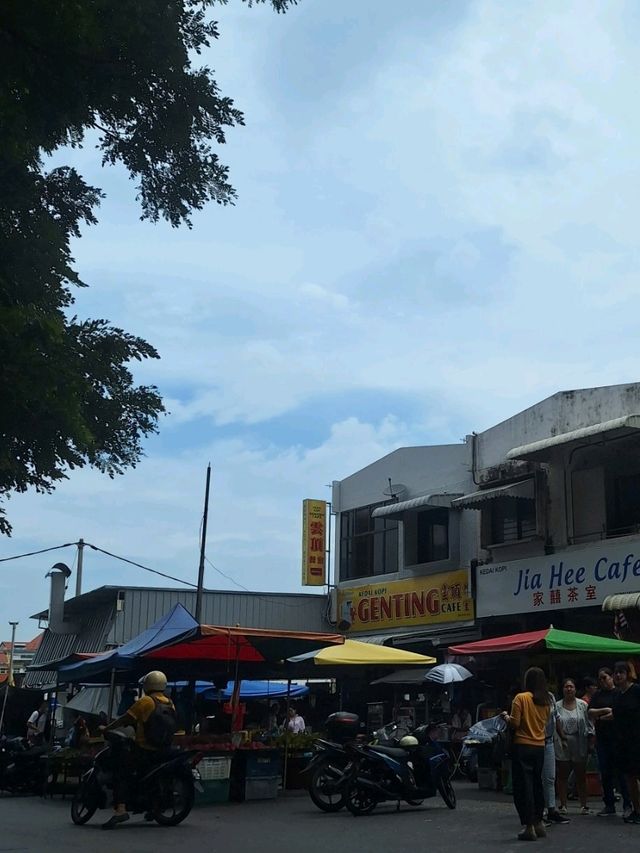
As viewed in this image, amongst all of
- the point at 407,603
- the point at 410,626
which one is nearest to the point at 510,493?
the point at 407,603

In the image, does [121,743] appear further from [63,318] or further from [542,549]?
[542,549]

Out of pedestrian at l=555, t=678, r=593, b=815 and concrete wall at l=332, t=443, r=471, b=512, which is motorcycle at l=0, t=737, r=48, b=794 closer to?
pedestrian at l=555, t=678, r=593, b=815

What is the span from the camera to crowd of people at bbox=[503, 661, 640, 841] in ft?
33.3

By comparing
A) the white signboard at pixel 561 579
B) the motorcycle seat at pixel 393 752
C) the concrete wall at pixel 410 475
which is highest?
the concrete wall at pixel 410 475

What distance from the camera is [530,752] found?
33.1 feet

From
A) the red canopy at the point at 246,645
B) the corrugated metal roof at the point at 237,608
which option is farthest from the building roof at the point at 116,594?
the red canopy at the point at 246,645

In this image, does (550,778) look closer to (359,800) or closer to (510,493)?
(359,800)

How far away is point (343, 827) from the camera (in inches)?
458

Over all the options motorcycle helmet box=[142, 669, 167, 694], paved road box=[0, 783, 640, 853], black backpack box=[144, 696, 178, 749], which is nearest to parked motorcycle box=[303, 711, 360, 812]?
paved road box=[0, 783, 640, 853]

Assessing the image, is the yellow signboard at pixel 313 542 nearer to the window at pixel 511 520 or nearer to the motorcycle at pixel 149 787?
the window at pixel 511 520

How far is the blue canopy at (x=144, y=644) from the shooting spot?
1502 centimetres

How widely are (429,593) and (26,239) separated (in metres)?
17.5

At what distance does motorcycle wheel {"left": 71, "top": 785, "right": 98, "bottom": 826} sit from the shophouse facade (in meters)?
10.4

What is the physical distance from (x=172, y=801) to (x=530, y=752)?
13.4 ft
